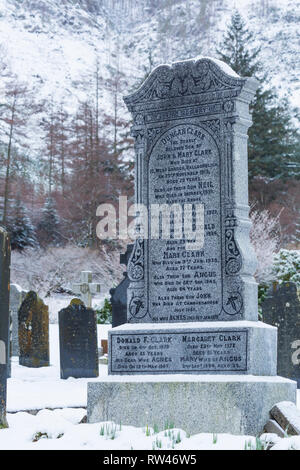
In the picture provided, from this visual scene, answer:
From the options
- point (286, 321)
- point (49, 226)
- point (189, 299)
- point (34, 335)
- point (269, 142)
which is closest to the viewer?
point (189, 299)

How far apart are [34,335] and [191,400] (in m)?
8.25

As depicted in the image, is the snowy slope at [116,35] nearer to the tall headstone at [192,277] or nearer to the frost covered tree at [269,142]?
the frost covered tree at [269,142]

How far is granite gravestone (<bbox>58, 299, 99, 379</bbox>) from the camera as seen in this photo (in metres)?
14.0

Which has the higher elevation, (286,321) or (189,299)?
(189,299)

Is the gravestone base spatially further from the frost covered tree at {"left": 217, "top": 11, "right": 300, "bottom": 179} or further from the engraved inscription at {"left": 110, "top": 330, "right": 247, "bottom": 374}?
the frost covered tree at {"left": 217, "top": 11, "right": 300, "bottom": 179}

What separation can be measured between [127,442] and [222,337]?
6.18ft

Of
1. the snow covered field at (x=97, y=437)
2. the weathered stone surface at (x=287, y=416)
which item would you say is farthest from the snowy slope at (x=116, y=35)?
the weathered stone surface at (x=287, y=416)

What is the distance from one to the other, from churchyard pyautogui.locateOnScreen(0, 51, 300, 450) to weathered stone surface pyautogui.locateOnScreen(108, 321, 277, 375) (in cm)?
1

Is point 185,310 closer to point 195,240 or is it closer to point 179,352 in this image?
point 179,352

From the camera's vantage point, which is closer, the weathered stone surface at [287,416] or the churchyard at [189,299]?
the weathered stone surface at [287,416]

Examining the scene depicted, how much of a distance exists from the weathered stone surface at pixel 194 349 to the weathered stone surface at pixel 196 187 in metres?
0.23

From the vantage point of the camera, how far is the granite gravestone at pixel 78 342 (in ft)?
45.8

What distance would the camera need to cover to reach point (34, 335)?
1580cm

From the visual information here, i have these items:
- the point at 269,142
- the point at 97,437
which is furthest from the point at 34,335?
the point at 269,142
